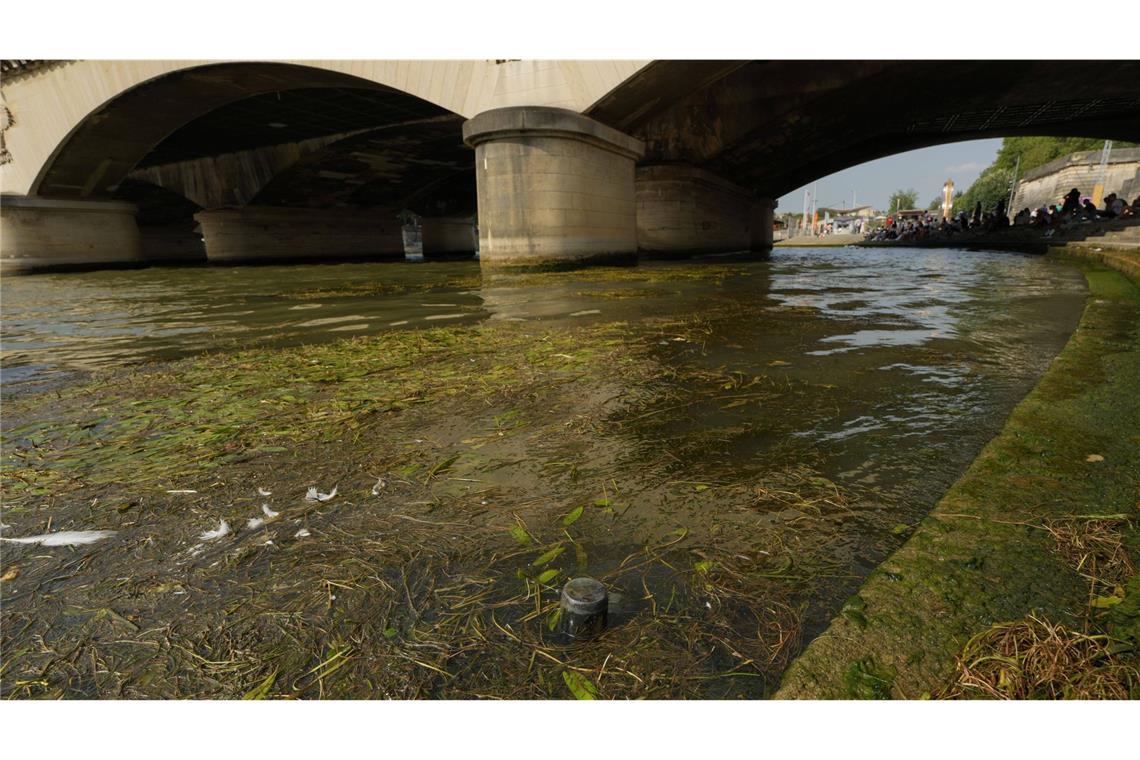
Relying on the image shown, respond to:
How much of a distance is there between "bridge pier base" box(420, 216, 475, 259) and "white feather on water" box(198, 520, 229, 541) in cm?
4630

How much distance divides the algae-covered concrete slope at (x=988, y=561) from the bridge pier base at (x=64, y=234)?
1465 inches

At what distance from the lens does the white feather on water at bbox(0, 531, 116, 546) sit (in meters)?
1.88

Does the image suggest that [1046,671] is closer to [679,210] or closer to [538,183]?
[538,183]

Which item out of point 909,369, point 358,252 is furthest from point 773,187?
point 909,369

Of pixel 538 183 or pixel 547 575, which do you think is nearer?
pixel 547 575

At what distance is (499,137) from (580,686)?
16847mm

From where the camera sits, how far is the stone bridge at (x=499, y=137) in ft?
52.5

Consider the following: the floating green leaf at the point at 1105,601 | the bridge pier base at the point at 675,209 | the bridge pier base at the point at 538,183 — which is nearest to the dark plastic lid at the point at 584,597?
the floating green leaf at the point at 1105,601

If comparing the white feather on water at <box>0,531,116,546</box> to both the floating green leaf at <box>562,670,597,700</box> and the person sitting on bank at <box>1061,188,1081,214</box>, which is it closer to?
the floating green leaf at <box>562,670,597,700</box>

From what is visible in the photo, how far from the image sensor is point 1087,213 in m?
26.1

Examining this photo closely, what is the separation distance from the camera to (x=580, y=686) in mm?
1216

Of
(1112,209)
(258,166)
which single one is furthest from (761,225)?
(258,166)

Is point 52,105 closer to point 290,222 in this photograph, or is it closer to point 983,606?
point 290,222

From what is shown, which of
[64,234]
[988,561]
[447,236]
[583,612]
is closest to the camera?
[583,612]
